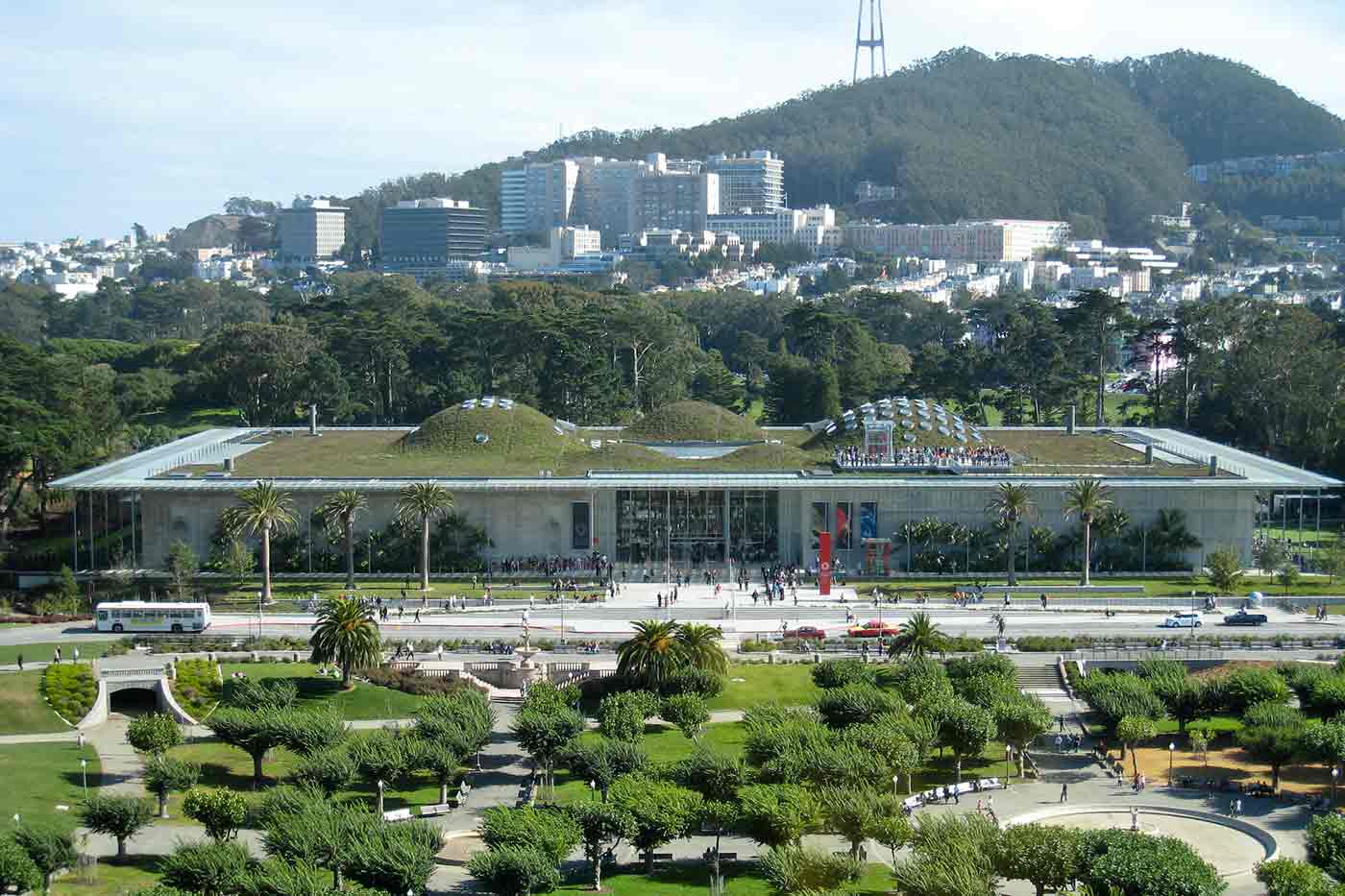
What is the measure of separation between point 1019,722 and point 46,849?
27.8m

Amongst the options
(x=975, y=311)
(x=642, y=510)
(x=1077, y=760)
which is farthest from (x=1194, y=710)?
(x=975, y=311)

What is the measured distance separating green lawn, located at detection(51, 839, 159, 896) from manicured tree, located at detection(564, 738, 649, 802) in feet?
38.8

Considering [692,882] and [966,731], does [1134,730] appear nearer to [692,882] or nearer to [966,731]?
[966,731]

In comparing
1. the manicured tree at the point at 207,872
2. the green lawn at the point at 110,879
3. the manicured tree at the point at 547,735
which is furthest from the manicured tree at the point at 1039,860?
the green lawn at the point at 110,879

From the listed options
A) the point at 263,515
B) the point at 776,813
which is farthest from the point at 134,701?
the point at 776,813

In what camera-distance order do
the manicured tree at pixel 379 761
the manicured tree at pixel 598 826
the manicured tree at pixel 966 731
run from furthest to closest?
the manicured tree at pixel 966 731 → the manicured tree at pixel 379 761 → the manicured tree at pixel 598 826

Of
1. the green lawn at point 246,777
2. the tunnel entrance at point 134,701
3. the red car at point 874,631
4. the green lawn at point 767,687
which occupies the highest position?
the red car at point 874,631

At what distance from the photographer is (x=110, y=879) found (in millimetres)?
42844

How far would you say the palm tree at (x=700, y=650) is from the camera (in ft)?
190

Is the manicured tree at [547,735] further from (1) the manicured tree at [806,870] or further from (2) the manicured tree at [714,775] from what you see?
(1) the manicured tree at [806,870]

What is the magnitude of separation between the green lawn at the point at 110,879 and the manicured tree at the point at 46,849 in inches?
20.0

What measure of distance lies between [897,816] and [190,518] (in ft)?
149

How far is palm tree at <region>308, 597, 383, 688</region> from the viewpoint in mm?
58594

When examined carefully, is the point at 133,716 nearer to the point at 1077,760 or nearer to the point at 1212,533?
the point at 1077,760
